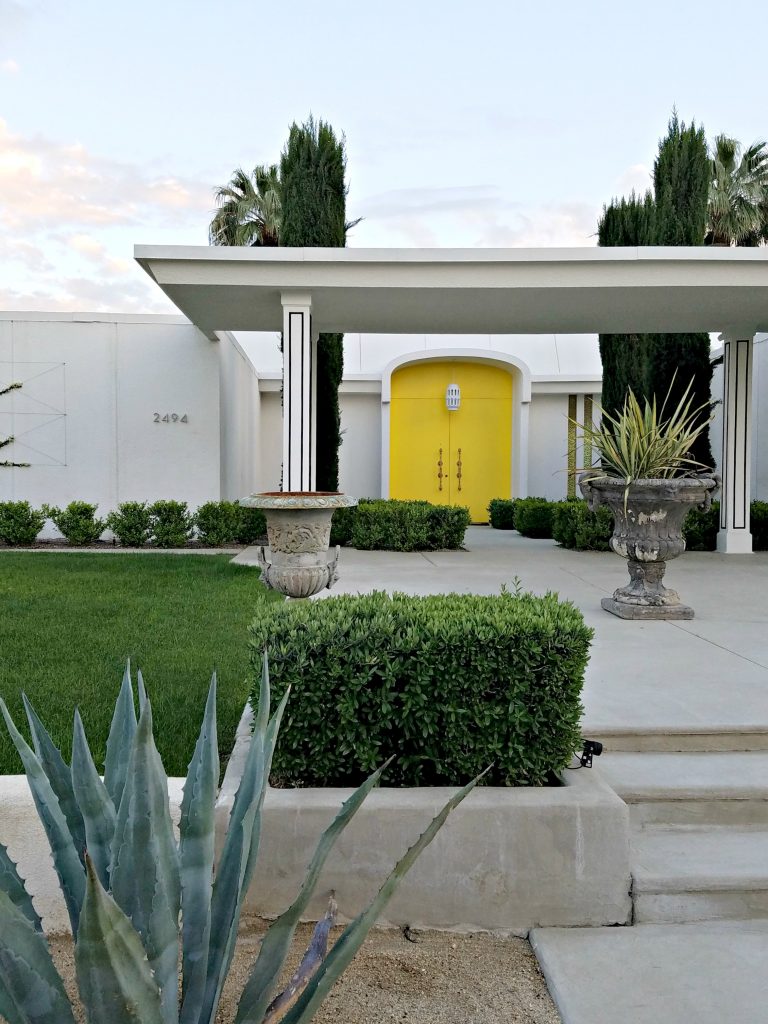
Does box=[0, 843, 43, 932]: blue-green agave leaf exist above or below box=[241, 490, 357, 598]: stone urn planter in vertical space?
below

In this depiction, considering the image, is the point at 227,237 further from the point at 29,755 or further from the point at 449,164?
the point at 29,755

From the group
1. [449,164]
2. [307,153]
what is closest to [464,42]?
[307,153]

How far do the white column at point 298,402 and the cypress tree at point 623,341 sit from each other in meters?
5.91

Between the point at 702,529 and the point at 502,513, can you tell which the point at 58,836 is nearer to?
the point at 702,529

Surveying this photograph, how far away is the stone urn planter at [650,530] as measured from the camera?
22.1 feet

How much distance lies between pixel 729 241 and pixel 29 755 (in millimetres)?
27605

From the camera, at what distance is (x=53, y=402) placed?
43.2 ft

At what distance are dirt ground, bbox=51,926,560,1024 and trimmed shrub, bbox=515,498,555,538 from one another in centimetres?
1173

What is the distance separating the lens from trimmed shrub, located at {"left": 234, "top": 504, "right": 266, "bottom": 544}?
41.3ft

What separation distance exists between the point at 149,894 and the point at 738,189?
2760cm

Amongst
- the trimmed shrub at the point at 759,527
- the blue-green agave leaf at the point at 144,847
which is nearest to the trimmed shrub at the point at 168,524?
the trimmed shrub at the point at 759,527

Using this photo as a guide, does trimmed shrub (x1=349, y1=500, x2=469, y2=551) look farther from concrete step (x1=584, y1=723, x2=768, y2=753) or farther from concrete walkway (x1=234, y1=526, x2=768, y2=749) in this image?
concrete step (x1=584, y1=723, x2=768, y2=753)

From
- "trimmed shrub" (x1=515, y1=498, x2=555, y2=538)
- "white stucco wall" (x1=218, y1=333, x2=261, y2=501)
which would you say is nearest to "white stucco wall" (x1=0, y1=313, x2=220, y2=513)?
"white stucco wall" (x1=218, y1=333, x2=261, y2=501)

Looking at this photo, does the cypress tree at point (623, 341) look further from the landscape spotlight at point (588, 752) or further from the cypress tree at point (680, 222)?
the landscape spotlight at point (588, 752)
